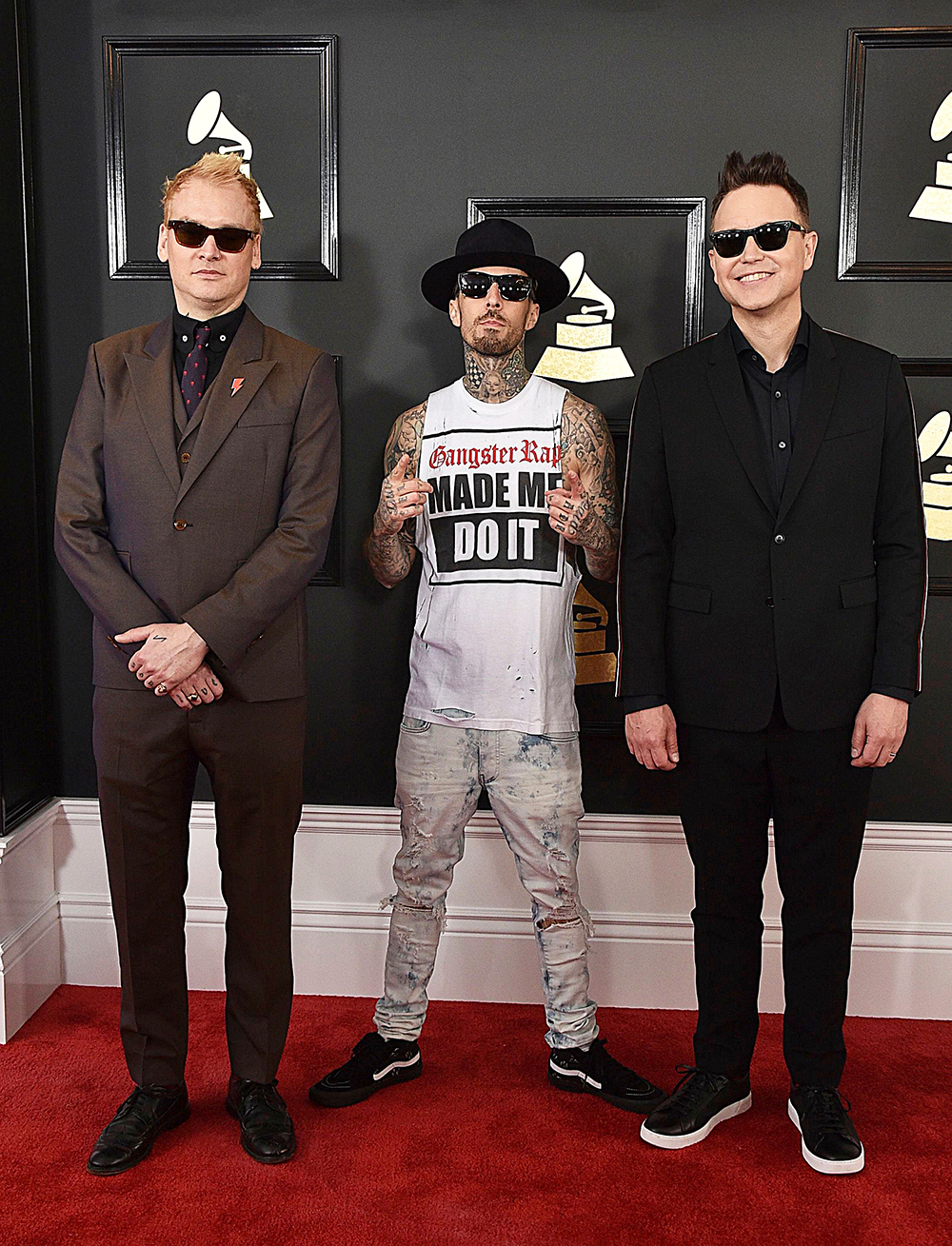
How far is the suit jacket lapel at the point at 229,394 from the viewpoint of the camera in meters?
2.12

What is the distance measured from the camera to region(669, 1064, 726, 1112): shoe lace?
2.29 m

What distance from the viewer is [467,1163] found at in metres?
2.20

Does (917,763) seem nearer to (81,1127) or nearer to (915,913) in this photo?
(915,913)

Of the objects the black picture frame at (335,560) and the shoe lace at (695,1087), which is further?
the black picture frame at (335,560)

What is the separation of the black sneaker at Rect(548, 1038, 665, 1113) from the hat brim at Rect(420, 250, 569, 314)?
1.78 m

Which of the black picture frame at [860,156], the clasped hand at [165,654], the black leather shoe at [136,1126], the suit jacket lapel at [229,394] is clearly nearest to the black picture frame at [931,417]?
the black picture frame at [860,156]

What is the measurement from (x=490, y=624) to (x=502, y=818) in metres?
0.46

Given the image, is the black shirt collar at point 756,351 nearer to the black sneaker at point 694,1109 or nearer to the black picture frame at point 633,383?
the black picture frame at point 633,383

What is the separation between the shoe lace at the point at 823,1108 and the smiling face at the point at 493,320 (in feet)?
5.77

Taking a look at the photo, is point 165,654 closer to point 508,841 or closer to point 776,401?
point 508,841

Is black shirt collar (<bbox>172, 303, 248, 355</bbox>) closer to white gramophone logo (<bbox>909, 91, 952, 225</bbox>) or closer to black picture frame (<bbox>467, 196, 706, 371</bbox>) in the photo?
black picture frame (<bbox>467, 196, 706, 371</bbox>)

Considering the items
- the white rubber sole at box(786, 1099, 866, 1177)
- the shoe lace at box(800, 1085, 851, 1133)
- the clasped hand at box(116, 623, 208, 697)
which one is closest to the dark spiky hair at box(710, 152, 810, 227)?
the clasped hand at box(116, 623, 208, 697)

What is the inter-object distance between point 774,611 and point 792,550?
128mm

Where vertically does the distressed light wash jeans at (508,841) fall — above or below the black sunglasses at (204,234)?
below
